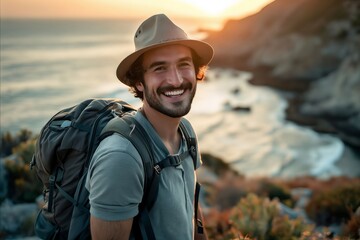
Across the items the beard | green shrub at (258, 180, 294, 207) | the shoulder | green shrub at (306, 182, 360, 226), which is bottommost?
green shrub at (258, 180, 294, 207)

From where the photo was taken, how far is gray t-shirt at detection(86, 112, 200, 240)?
167 cm

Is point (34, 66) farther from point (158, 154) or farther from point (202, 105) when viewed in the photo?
point (158, 154)

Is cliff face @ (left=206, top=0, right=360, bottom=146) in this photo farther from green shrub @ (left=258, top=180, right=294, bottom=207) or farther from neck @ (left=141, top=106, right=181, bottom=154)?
neck @ (left=141, top=106, right=181, bottom=154)

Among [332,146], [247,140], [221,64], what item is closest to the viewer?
[332,146]

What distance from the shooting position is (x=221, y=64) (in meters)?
61.0

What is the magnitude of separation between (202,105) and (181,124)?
29.5 m

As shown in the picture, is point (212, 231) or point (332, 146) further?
point (332, 146)

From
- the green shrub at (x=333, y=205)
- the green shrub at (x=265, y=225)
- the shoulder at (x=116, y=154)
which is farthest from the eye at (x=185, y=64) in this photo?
the green shrub at (x=333, y=205)

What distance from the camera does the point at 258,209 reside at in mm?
5133

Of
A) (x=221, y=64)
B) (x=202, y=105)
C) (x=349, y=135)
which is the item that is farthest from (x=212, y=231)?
(x=221, y=64)

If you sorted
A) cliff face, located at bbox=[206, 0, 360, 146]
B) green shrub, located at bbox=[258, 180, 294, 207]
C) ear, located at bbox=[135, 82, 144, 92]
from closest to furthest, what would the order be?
ear, located at bbox=[135, 82, 144, 92] → green shrub, located at bbox=[258, 180, 294, 207] → cliff face, located at bbox=[206, 0, 360, 146]

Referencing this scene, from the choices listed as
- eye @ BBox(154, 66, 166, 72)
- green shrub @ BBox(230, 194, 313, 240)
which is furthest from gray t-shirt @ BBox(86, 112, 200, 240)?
green shrub @ BBox(230, 194, 313, 240)

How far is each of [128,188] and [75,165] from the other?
15.9 inches

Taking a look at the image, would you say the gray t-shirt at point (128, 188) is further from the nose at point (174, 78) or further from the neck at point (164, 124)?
the nose at point (174, 78)
